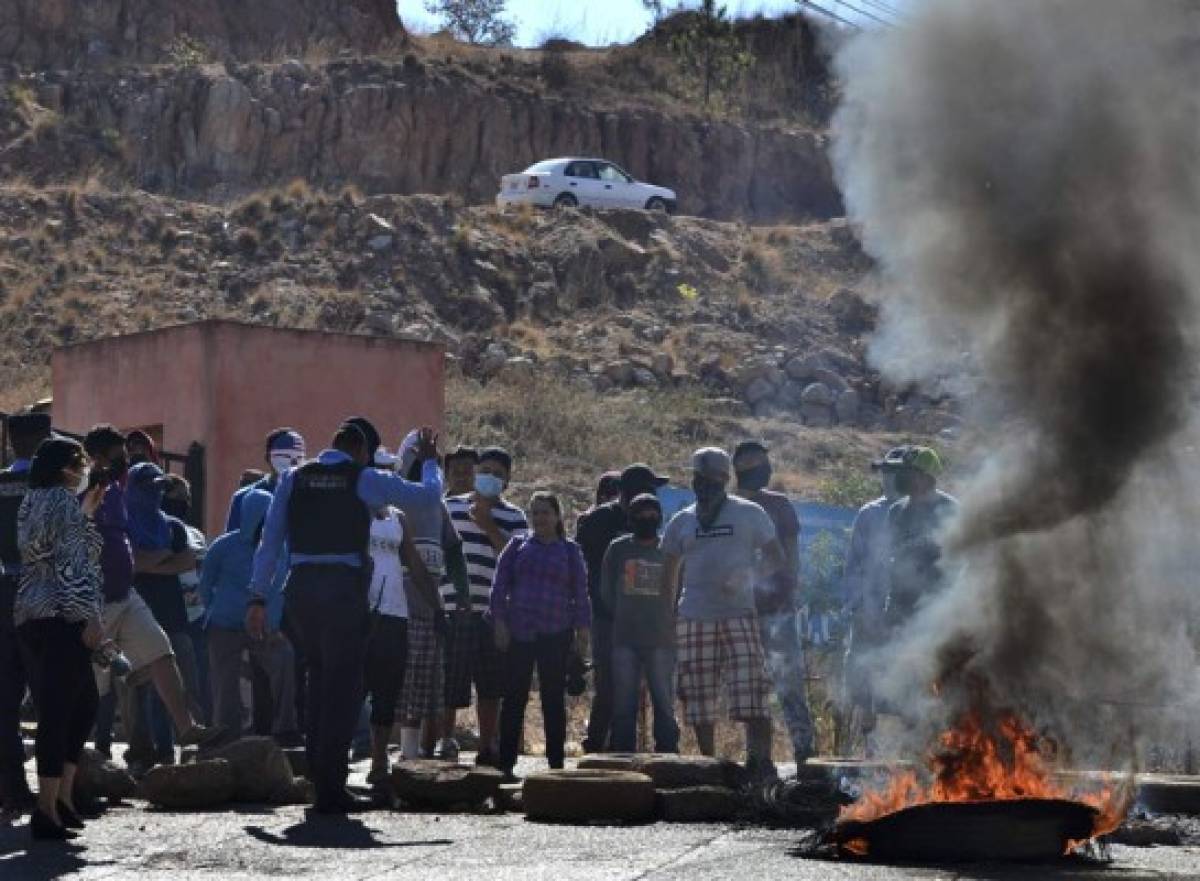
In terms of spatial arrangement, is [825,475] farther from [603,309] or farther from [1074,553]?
[1074,553]

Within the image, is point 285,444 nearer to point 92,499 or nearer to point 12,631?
point 92,499

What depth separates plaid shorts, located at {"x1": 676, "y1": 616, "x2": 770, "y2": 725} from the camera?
1233 centimetres

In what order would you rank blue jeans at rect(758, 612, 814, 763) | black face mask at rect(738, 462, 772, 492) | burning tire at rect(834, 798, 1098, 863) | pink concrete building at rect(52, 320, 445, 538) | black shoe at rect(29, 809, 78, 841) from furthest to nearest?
1. pink concrete building at rect(52, 320, 445, 538)
2. black face mask at rect(738, 462, 772, 492)
3. blue jeans at rect(758, 612, 814, 763)
4. black shoe at rect(29, 809, 78, 841)
5. burning tire at rect(834, 798, 1098, 863)

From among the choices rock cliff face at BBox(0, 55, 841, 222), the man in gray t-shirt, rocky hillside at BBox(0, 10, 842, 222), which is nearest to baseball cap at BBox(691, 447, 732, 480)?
the man in gray t-shirt

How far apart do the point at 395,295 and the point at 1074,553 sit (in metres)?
32.6

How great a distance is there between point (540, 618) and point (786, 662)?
1.48 m

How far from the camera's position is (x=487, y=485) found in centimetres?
1395

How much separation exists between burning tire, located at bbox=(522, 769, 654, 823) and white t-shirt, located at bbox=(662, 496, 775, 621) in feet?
6.66

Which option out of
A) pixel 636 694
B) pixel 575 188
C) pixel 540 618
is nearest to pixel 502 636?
pixel 540 618

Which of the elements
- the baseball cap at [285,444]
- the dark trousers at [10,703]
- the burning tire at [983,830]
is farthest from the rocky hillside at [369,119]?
the burning tire at [983,830]

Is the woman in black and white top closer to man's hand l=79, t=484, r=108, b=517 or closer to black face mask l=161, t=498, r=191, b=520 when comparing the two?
man's hand l=79, t=484, r=108, b=517

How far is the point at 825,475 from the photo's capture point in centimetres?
3625

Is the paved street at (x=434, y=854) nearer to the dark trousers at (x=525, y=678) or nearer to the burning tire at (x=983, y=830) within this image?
the burning tire at (x=983, y=830)

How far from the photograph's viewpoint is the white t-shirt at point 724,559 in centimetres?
1254
